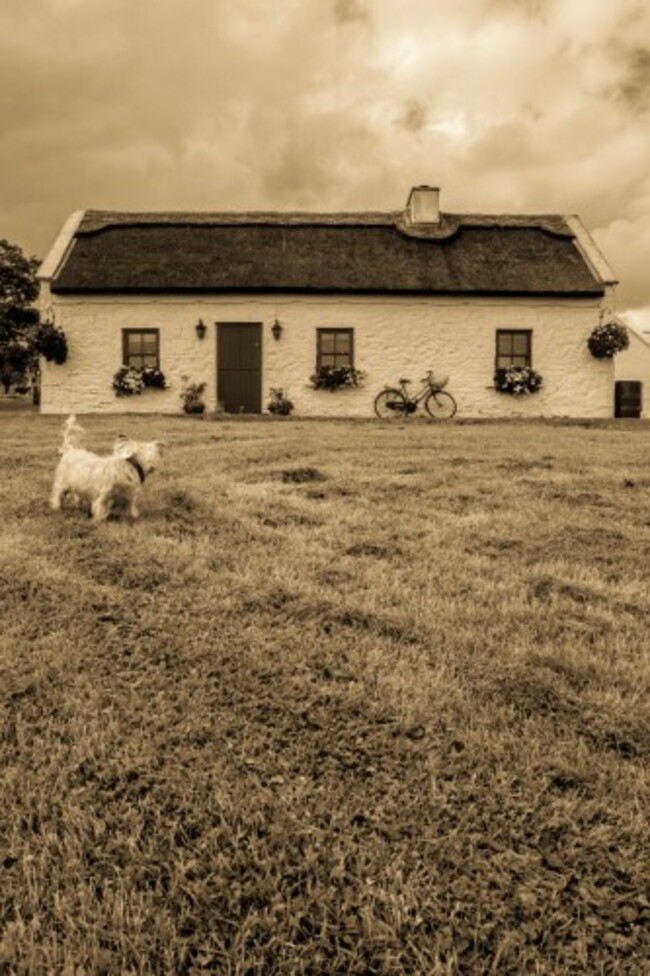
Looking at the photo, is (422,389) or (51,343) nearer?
(51,343)

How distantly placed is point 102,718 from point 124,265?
19.2 meters

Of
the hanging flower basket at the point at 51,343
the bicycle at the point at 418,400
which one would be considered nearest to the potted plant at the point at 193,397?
the hanging flower basket at the point at 51,343

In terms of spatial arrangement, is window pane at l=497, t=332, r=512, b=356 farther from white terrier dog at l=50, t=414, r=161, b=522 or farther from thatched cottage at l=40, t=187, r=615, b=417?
white terrier dog at l=50, t=414, r=161, b=522

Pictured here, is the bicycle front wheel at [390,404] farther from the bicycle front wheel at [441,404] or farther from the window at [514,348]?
the window at [514,348]

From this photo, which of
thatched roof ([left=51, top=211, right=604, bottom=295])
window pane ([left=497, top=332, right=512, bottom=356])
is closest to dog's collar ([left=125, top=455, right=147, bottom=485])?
thatched roof ([left=51, top=211, right=604, bottom=295])

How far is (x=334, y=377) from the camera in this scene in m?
19.1

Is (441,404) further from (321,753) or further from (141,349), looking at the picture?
(321,753)

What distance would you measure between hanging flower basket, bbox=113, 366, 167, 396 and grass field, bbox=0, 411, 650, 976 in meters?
14.2

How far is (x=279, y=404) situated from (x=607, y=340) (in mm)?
9499

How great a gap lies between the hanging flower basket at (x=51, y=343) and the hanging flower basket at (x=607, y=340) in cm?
1507

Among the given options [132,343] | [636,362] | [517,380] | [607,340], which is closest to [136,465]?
[132,343]

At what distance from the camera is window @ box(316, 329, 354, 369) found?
19578 millimetres

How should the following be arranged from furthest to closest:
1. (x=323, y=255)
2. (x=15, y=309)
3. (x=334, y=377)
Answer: (x=15, y=309) → (x=323, y=255) → (x=334, y=377)

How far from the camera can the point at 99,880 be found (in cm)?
188
